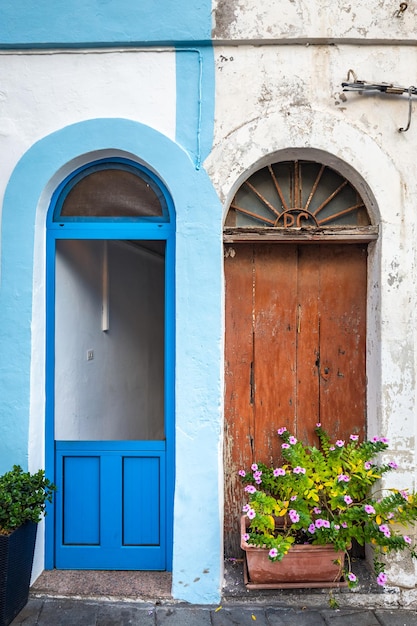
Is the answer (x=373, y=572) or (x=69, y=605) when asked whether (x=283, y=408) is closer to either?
(x=373, y=572)

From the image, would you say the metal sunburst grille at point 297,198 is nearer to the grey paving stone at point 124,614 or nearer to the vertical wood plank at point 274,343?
the vertical wood plank at point 274,343

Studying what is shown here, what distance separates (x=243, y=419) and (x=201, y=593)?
1210 mm

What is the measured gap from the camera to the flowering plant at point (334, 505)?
296cm

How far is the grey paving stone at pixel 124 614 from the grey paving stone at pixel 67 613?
2.1 inches

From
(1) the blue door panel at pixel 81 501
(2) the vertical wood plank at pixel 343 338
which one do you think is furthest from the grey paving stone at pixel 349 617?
(1) the blue door panel at pixel 81 501

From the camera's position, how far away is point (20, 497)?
2.94 metres

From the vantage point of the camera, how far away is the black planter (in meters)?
2.81

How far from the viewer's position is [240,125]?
332cm

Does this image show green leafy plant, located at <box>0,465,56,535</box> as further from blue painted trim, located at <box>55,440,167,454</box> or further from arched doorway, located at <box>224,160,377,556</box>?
arched doorway, located at <box>224,160,377,556</box>

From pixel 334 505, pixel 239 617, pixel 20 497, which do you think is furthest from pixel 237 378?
pixel 20 497

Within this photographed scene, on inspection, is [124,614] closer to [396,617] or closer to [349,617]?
[349,617]

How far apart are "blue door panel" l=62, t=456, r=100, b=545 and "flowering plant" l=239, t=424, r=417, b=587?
1.15 meters

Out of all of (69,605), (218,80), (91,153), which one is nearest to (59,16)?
(91,153)

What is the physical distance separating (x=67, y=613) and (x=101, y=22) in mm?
4054
